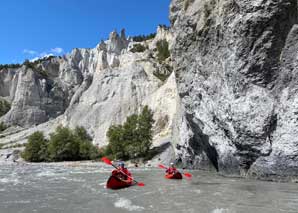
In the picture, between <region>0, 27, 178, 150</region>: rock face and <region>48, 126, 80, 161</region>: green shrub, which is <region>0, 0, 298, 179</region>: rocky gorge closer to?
<region>48, 126, 80, 161</region>: green shrub

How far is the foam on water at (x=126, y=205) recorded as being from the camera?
11.9 metres

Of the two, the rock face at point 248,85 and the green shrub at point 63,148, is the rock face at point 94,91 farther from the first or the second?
the rock face at point 248,85

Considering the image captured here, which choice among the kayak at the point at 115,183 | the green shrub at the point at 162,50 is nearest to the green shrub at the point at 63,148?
the green shrub at the point at 162,50

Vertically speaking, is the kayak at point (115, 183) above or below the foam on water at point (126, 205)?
above

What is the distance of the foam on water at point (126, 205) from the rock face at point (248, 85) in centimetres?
853

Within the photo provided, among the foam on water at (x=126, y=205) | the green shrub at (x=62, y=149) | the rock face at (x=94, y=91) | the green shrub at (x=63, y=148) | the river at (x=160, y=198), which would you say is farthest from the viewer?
the rock face at (x=94, y=91)

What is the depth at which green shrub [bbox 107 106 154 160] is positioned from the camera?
4034cm

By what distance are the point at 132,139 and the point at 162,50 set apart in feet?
105

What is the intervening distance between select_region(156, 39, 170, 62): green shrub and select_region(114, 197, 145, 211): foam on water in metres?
53.7

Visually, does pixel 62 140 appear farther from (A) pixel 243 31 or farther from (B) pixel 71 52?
(B) pixel 71 52

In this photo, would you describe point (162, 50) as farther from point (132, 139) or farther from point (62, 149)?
point (132, 139)

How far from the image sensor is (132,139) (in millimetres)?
41375

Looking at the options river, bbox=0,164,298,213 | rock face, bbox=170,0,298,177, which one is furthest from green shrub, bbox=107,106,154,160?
river, bbox=0,164,298,213

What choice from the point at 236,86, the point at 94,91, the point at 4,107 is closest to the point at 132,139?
the point at 236,86
